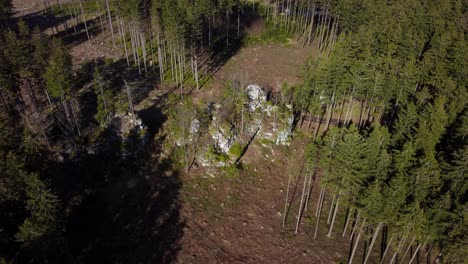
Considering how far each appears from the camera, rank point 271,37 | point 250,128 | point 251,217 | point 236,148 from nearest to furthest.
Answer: point 251,217, point 236,148, point 250,128, point 271,37

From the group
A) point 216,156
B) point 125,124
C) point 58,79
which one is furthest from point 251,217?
point 58,79

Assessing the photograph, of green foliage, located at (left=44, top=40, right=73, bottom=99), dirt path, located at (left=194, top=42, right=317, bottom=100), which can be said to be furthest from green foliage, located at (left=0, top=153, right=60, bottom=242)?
dirt path, located at (left=194, top=42, right=317, bottom=100)

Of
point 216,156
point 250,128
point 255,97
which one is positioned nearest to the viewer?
point 216,156

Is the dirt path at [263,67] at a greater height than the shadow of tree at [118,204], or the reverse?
the dirt path at [263,67]

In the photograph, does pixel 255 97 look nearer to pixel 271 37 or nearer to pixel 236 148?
pixel 236 148

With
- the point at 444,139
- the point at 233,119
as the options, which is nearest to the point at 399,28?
the point at 444,139

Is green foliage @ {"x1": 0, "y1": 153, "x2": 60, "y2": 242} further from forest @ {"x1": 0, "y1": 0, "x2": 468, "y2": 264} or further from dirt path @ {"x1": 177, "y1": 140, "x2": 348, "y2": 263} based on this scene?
dirt path @ {"x1": 177, "y1": 140, "x2": 348, "y2": 263}

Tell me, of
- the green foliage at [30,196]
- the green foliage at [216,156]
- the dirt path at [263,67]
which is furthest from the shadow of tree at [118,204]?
the dirt path at [263,67]

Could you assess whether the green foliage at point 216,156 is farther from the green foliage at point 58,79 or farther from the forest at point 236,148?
the green foliage at point 58,79

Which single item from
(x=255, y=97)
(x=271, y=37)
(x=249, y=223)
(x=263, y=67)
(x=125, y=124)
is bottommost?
(x=249, y=223)
